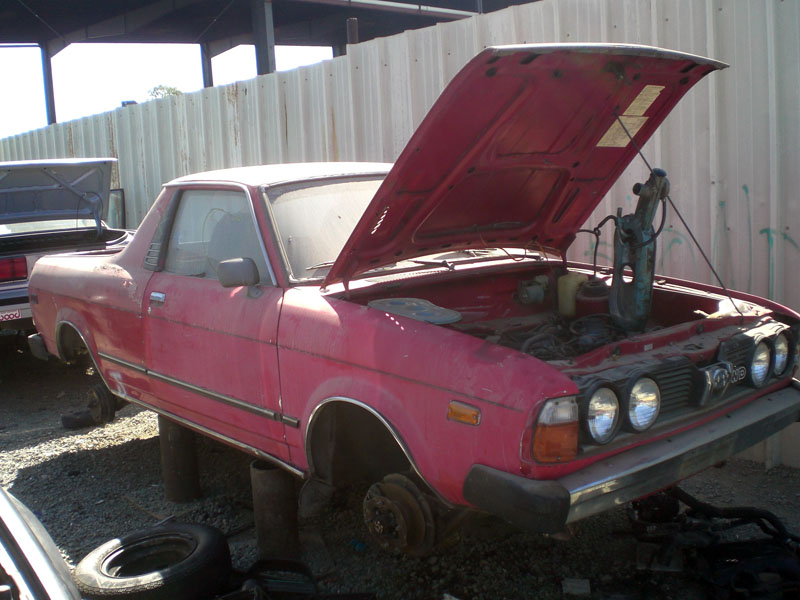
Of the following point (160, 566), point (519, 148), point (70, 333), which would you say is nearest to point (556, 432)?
point (519, 148)

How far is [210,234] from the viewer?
12.6ft

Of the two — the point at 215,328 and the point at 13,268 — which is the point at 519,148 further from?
the point at 13,268

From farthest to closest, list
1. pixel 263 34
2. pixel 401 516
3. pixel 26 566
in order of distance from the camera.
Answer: pixel 263 34
pixel 401 516
pixel 26 566

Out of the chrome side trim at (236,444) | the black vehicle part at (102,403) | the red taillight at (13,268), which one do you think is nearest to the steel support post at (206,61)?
the red taillight at (13,268)

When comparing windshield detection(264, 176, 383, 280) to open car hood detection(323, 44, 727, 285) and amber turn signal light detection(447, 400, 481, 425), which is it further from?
amber turn signal light detection(447, 400, 481, 425)

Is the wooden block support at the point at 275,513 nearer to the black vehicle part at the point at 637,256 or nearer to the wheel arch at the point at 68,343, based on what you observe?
the black vehicle part at the point at 637,256

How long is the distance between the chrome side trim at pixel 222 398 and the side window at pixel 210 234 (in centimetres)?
54

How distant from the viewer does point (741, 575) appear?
2.82m

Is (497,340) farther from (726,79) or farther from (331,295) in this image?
(726,79)

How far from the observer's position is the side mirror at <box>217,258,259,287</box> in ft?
10.7

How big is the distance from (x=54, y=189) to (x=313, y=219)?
401 cm

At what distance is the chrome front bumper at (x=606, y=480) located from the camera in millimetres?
2326

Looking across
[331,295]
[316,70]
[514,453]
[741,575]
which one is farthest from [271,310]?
[316,70]

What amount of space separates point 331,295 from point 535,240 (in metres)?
1.37
